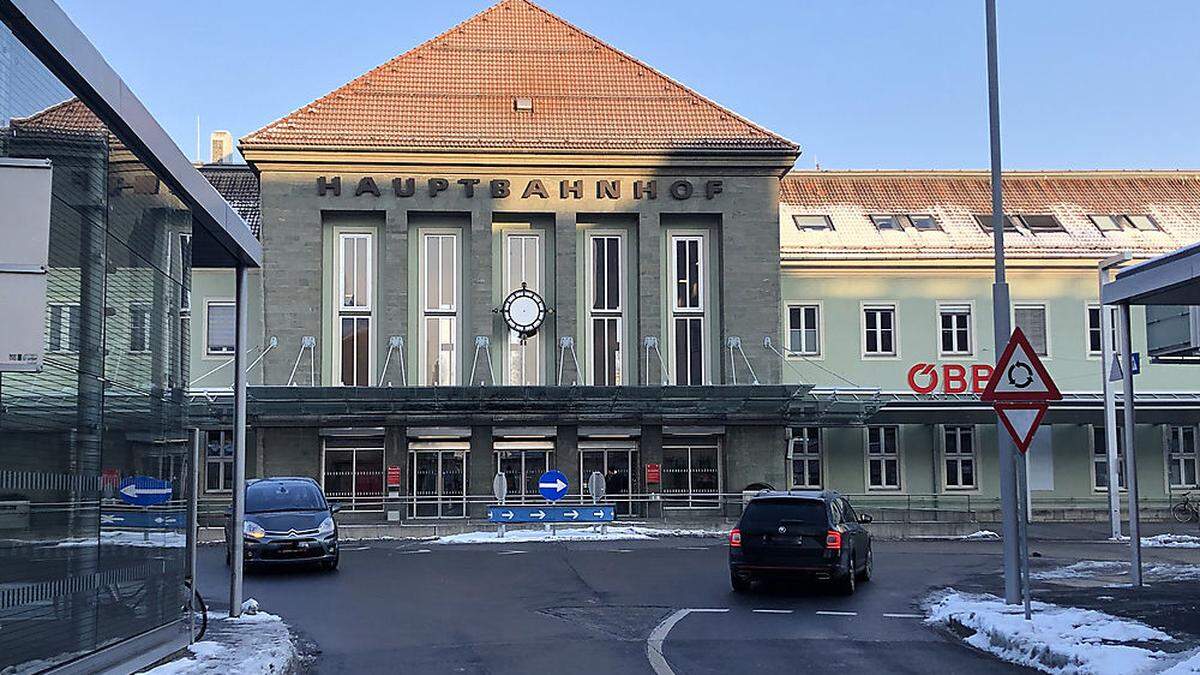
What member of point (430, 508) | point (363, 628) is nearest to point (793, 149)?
point (430, 508)

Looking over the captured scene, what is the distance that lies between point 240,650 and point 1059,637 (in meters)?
7.86

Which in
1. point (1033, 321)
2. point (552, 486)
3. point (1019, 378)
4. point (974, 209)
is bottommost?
point (552, 486)

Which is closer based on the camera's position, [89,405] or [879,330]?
[89,405]

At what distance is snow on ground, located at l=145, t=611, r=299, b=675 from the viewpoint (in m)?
11.0

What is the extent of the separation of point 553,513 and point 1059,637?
23.5 m

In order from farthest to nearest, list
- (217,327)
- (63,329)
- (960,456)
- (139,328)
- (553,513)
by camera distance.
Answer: (960,456), (217,327), (553,513), (139,328), (63,329)

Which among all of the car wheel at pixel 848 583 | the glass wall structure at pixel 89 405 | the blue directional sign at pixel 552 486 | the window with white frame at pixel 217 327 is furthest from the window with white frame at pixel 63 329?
the window with white frame at pixel 217 327

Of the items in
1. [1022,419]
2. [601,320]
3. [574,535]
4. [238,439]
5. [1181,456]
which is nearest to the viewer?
[1022,419]

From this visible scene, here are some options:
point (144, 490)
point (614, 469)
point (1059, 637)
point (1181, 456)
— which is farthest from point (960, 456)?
point (144, 490)

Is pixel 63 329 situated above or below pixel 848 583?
above

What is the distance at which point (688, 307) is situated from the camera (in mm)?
45062

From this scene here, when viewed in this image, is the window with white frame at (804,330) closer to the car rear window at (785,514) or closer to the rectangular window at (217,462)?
the rectangular window at (217,462)

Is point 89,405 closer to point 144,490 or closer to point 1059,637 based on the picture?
point 144,490

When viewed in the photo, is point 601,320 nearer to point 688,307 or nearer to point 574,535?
point 688,307
